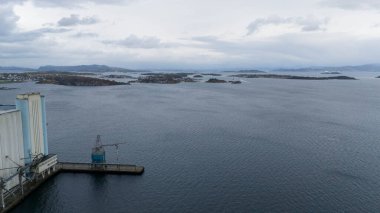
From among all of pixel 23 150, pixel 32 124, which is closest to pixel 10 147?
pixel 23 150

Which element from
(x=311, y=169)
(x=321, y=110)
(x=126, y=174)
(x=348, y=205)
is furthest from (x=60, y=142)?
(x=321, y=110)

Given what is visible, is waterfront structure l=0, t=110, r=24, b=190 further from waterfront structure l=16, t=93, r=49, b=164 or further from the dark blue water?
the dark blue water

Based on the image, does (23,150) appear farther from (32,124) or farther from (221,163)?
(221,163)

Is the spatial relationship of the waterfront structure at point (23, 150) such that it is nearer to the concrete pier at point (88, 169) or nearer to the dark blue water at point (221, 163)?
the concrete pier at point (88, 169)

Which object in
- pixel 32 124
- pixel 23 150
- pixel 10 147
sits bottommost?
pixel 23 150

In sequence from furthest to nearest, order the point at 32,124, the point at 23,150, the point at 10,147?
the point at 32,124
the point at 23,150
the point at 10,147

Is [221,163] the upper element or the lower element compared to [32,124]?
lower

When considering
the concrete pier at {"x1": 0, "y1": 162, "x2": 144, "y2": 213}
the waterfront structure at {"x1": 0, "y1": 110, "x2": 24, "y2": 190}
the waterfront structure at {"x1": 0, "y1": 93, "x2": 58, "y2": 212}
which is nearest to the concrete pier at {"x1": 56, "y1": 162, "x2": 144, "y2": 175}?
the concrete pier at {"x1": 0, "y1": 162, "x2": 144, "y2": 213}

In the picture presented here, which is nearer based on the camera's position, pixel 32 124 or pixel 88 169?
pixel 32 124
